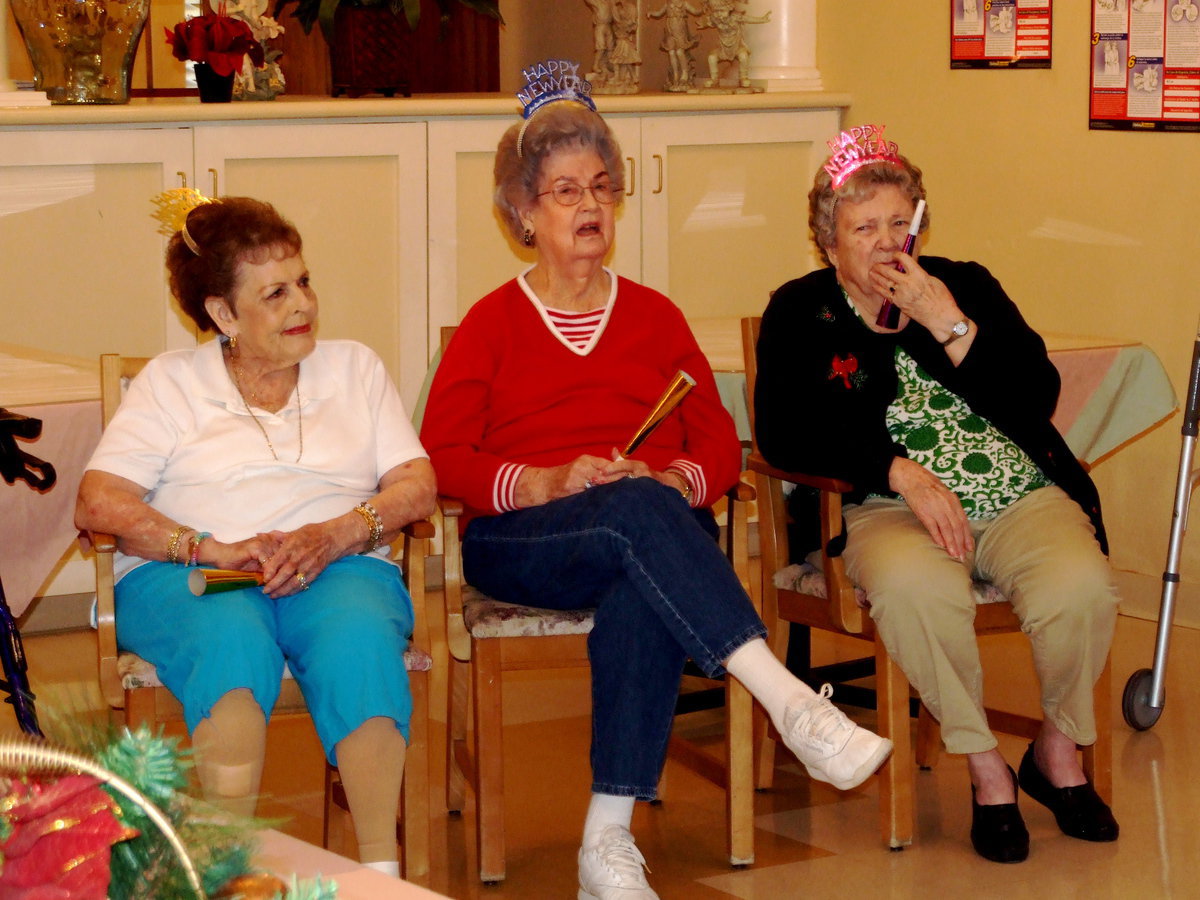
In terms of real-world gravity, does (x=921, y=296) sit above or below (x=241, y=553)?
above

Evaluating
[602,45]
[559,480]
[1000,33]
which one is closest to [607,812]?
[559,480]

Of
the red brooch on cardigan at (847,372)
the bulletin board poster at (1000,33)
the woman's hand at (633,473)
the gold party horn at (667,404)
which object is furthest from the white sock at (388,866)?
the bulletin board poster at (1000,33)

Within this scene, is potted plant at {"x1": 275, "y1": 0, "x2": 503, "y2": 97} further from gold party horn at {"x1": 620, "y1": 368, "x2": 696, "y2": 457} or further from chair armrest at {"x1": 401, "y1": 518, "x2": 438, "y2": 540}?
chair armrest at {"x1": 401, "y1": 518, "x2": 438, "y2": 540}

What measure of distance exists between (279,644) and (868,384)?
113 centimetres

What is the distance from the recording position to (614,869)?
247cm

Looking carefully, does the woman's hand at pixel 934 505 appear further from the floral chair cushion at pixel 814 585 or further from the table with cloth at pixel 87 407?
the table with cloth at pixel 87 407

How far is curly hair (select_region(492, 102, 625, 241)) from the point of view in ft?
9.52

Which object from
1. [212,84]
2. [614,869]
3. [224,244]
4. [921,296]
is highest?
[212,84]

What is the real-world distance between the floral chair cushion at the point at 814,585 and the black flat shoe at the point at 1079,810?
309 millimetres

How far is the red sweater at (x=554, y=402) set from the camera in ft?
9.04

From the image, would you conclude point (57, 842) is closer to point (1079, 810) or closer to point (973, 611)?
point (973, 611)

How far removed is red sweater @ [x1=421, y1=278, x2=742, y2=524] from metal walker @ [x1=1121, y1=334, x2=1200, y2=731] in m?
0.92

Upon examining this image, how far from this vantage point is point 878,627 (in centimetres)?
272

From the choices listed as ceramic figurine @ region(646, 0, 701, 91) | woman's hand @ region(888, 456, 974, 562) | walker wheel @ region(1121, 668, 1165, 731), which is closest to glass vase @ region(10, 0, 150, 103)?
ceramic figurine @ region(646, 0, 701, 91)
